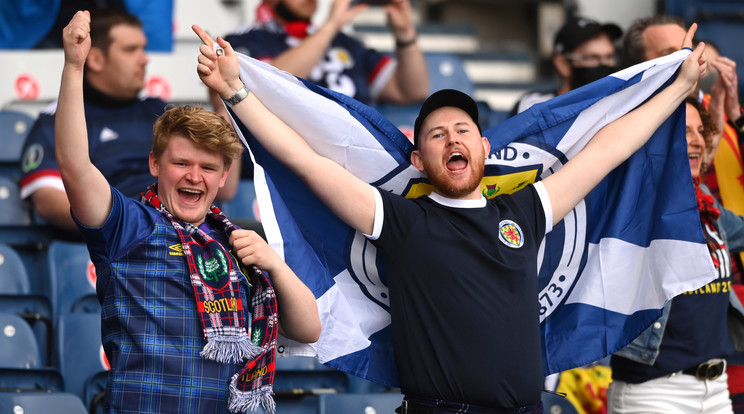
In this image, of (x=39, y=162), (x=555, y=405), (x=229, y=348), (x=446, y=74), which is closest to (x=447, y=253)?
(x=229, y=348)

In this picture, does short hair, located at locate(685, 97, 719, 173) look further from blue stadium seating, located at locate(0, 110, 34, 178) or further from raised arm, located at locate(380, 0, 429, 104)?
blue stadium seating, located at locate(0, 110, 34, 178)

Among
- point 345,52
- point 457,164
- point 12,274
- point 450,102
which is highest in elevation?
point 345,52

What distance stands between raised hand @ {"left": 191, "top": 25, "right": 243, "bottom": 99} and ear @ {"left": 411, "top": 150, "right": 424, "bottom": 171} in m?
0.61

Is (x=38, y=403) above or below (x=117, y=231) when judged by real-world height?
below

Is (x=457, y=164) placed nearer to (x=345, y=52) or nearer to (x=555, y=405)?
(x=555, y=405)

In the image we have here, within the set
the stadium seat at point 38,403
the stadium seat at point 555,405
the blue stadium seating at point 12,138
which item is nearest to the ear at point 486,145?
the stadium seat at point 555,405

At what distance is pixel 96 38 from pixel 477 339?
2.81m

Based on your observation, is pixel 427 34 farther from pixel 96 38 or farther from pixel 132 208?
pixel 132 208

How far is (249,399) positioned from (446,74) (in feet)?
12.8

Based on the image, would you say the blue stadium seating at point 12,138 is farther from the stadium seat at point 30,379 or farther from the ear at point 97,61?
the stadium seat at point 30,379

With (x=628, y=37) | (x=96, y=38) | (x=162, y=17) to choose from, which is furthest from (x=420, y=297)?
(x=162, y=17)

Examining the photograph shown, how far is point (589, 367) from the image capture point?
439 centimetres

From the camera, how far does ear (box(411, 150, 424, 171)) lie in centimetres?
315

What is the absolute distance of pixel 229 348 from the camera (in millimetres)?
2672
